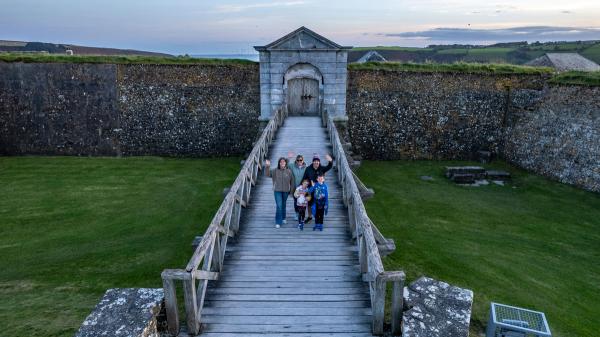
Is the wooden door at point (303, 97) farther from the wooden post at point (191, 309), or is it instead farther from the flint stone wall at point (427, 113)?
the wooden post at point (191, 309)

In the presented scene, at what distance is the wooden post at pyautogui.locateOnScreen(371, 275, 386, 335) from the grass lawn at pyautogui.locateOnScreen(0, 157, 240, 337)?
4.60 m

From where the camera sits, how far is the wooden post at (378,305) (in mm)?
4672

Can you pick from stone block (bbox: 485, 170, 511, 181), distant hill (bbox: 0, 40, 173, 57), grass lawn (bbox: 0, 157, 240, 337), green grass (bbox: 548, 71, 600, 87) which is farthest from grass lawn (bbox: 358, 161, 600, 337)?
distant hill (bbox: 0, 40, 173, 57)

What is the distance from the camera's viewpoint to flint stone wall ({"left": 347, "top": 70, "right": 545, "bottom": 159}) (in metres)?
19.3

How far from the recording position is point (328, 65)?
56.1ft

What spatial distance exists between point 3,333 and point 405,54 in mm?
49841

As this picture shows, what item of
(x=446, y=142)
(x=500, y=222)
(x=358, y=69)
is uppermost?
(x=358, y=69)

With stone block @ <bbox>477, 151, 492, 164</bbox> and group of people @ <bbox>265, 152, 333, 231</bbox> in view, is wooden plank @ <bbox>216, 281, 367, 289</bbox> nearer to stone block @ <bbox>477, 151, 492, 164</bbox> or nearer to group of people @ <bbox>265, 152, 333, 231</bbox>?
group of people @ <bbox>265, 152, 333, 231</bbox>

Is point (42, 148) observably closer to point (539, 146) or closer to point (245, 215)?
point (245, 215)

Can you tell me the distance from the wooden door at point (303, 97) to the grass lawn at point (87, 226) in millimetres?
3515

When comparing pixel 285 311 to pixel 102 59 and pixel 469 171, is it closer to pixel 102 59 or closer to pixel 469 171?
pixel 469 171

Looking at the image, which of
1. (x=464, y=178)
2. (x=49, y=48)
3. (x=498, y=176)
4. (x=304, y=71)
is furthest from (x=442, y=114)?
(x=49, y=48)

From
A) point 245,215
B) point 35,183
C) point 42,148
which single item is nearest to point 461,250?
point 245,215

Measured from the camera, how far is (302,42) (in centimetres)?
1659
